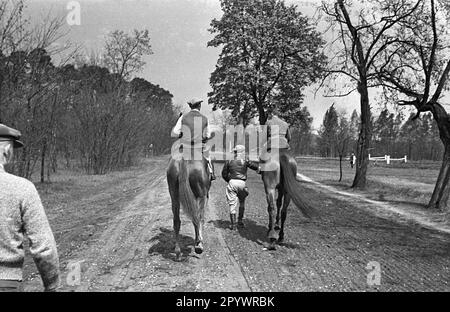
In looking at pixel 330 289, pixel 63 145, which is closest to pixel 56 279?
pixel 330 289

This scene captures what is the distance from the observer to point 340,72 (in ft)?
76.1

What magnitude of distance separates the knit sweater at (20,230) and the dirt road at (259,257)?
105 inches

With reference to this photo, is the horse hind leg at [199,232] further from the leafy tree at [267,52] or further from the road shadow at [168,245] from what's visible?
the leafy tree at [267,52]

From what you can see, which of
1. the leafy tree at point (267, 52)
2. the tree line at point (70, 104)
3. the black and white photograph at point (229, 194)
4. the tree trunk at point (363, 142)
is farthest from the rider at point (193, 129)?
the leafy tree at point (267, 52)

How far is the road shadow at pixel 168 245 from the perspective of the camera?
735 centimetres

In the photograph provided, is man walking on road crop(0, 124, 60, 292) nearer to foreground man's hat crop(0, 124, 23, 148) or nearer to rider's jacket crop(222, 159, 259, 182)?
foreground man's hat crop(0, 124, 23, 148)

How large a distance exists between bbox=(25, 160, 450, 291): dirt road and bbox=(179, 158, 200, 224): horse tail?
2.48 feet

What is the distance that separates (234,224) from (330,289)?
4368mm

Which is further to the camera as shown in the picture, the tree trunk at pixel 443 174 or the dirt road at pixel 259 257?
the tree trunk at pixel 443 174

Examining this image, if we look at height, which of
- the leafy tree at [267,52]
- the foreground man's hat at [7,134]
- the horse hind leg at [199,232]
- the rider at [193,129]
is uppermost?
the leafy tree at [267,52]

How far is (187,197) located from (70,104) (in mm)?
19244

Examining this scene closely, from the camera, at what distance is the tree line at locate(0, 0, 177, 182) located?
14477mm

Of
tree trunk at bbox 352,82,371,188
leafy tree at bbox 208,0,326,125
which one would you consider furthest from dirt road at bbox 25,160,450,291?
leafy tree at bbox 208,0,326,125

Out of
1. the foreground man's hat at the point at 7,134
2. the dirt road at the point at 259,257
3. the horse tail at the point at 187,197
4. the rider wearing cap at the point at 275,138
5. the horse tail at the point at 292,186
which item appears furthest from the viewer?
the rider wearing cap at the point at 275,138
